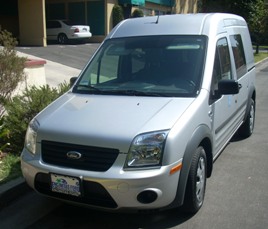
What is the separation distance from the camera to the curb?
4.33m

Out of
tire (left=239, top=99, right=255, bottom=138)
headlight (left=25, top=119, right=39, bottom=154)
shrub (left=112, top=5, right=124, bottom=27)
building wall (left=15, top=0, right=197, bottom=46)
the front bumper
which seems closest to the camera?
the front bumper

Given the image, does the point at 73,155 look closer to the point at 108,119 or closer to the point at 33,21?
the point at 108,119

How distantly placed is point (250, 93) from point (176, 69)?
2.63 meters

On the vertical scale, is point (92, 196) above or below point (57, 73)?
above

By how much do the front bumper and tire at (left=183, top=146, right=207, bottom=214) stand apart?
0.30m

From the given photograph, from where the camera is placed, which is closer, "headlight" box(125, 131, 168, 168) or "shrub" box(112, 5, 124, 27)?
"headlight" box(125, 131, 168, 168)

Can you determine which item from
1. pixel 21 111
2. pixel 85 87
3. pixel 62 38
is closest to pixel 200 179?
pixel 85 87

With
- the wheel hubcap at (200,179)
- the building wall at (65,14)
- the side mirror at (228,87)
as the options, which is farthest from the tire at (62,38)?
the wheel hubcap at (200,179)

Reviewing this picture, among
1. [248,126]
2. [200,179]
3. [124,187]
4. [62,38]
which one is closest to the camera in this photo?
[124,187]

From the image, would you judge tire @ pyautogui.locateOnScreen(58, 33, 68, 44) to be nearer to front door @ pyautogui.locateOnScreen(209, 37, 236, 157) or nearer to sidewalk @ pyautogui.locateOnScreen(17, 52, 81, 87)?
sidewalk @ pyautogui.locateOnScreen(17, 52, 81, 87)

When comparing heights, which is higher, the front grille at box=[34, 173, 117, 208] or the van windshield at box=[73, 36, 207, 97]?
the van windshield at box=[73, 36, 207, 97]

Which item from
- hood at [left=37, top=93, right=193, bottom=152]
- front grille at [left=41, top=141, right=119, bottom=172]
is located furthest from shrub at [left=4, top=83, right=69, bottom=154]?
front grille at [left=41, top=141, right=119, bottom=172]

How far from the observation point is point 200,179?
4.06 meters

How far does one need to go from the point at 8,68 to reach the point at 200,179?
3703mm
